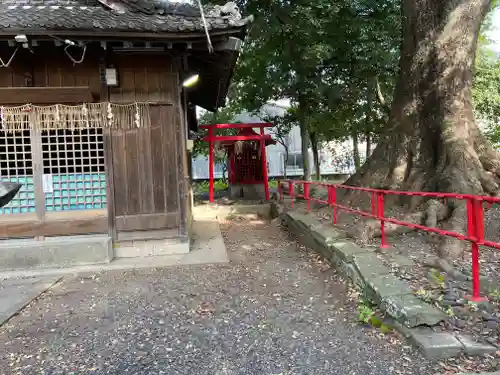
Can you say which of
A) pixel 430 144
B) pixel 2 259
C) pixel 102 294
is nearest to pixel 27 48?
pixel 2 259

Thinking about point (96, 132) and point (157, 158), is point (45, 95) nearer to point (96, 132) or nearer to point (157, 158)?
point (96, 132)

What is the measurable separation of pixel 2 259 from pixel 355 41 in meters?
12.8

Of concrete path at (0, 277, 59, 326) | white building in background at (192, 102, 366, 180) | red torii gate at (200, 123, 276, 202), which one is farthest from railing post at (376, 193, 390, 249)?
white building in background at (192, 102, 366, 180)

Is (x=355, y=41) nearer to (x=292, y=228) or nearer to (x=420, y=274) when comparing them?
(x=292, y=228)

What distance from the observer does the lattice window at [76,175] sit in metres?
6.57

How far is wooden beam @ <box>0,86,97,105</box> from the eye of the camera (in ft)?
20.3

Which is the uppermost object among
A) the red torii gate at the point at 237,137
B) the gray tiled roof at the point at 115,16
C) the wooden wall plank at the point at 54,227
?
the gray tiled roof at the point at 115,16

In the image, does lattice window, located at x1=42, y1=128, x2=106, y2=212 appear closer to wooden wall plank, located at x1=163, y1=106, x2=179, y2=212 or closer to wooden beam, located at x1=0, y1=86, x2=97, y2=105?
wooden beam, located at x1=0, y1=86, x2=97, y2=105

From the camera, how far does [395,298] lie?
3.86 m

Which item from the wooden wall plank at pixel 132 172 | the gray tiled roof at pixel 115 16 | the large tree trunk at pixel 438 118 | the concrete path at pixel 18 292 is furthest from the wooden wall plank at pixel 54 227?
the large tree trunk at pixel 438 118

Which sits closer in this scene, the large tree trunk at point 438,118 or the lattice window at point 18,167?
the lattice window at point 18,167

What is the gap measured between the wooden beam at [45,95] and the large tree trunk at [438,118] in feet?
18.5

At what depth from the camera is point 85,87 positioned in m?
6.39

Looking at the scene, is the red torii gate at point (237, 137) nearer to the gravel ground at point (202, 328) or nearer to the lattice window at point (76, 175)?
the lattice window at point (76, 175)
